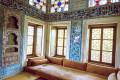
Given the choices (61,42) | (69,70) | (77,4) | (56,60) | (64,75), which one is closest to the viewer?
(64,75)

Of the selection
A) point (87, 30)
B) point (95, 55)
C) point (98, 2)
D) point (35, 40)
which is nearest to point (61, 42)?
point (35, 40)

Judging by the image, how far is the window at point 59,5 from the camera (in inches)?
202

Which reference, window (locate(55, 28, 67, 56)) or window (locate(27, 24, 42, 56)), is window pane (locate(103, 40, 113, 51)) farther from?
window (locate(27, 24, 42, 56))

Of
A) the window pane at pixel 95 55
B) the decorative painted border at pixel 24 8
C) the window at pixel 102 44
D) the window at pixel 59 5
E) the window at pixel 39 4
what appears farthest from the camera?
the window at pixel 59 5

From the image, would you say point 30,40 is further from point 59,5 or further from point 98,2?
point 98,2

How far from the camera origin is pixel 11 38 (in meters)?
3.85

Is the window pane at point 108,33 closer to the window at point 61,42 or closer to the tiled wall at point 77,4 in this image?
the tiled wall at point 77,4

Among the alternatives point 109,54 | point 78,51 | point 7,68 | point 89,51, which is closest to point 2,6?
point 7,68

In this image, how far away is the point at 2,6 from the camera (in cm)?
341

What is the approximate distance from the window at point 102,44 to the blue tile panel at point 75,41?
→ 30.8 inches

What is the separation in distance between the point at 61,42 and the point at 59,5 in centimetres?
231

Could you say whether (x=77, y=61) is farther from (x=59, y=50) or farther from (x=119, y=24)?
(x=119, y=24)

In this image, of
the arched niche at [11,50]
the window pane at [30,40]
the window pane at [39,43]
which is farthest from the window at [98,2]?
the arched niche at [11,50]

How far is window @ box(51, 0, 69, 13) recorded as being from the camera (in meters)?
5.13
